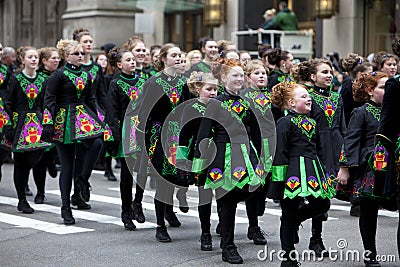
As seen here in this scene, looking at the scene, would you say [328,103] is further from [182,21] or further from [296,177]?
[182,21]

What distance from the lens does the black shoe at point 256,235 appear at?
9.15 metres

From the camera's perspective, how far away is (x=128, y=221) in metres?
10.0

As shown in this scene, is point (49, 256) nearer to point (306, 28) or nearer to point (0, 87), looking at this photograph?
point (0, 87)

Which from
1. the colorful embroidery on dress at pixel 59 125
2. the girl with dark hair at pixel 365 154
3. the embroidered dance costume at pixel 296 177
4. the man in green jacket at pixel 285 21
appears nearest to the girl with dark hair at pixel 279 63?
the colorful embroidery on dress at pixel 59 125

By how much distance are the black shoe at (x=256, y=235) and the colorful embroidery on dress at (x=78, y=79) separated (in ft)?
9.42

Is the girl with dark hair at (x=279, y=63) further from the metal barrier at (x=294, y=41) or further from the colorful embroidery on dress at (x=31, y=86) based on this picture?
the metal barrier at (x=294, y=41)

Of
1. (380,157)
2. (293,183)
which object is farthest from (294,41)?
(380,157)

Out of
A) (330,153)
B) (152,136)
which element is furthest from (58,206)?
(330,153)

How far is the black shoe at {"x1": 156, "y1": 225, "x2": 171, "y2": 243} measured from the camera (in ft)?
30.5

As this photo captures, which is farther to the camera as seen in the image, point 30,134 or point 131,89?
point 30,134

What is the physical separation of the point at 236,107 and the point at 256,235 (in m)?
1.58

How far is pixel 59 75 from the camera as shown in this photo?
10555 mm

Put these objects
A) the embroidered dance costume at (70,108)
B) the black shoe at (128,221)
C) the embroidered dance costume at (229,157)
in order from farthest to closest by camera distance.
A: the embroidered dance costume at (70,108)
the black shoe at (128,221)
the embroidered dance costume at (229,157)

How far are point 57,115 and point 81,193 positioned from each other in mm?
1342
